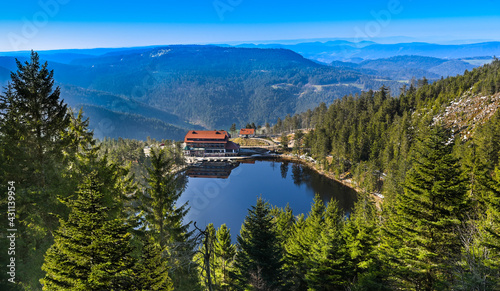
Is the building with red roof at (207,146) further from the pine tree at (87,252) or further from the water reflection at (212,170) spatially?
the pine tree at (87,252)

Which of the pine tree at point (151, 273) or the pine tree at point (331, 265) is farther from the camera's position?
the pine tree at point (331, 265)

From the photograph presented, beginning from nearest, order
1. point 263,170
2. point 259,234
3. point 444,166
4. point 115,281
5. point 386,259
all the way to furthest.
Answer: point 115,281
point 444,166
point 386,259
point 259,234
point 263,170

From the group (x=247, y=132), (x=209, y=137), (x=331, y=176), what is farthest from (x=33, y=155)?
(x=247, y=132)

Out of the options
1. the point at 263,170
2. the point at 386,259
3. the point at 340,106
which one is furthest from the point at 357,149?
the point at 386,259

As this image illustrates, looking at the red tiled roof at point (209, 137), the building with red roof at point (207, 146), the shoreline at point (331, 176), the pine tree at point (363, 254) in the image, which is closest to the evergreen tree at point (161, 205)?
the pine tree at point (363, 254)

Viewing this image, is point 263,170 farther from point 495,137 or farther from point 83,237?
point 83,237

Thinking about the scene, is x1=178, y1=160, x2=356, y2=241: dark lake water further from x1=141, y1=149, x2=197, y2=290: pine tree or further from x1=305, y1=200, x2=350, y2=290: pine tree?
x1=141, y1=149, x2=197, y2=290: pine tree
